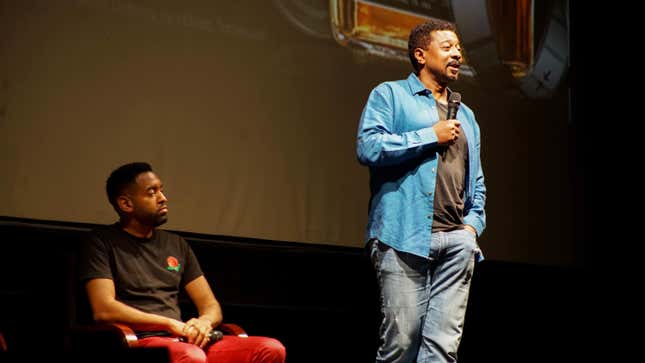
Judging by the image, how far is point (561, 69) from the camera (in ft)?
16.8

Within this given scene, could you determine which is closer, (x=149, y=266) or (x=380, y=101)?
(x=380, y=101)

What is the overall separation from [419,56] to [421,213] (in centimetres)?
59

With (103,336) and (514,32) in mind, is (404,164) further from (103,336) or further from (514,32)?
(514,32)

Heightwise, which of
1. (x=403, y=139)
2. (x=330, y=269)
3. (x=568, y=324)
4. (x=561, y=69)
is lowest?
(x=568, y=324)

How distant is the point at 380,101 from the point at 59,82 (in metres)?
1.40

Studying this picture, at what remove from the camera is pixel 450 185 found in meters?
2.69

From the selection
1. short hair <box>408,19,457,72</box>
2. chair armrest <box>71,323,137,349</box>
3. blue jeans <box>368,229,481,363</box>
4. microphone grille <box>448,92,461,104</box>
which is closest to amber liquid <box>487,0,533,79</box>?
short hair <box>408,19,457,72</box>

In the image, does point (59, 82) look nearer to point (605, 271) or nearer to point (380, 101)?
point (380, 101)

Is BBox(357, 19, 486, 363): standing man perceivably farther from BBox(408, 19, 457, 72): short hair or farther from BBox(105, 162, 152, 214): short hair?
BBox(105, 162, 152, 214): short hair

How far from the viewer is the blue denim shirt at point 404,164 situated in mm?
2562

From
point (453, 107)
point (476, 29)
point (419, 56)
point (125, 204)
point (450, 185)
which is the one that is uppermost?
point (476, 29)

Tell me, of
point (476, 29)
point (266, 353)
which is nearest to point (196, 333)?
point (266, 353)

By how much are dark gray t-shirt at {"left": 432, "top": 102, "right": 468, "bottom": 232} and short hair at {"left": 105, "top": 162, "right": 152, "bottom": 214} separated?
1.14 meters

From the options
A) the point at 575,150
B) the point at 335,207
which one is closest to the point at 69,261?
the point at 335,207
